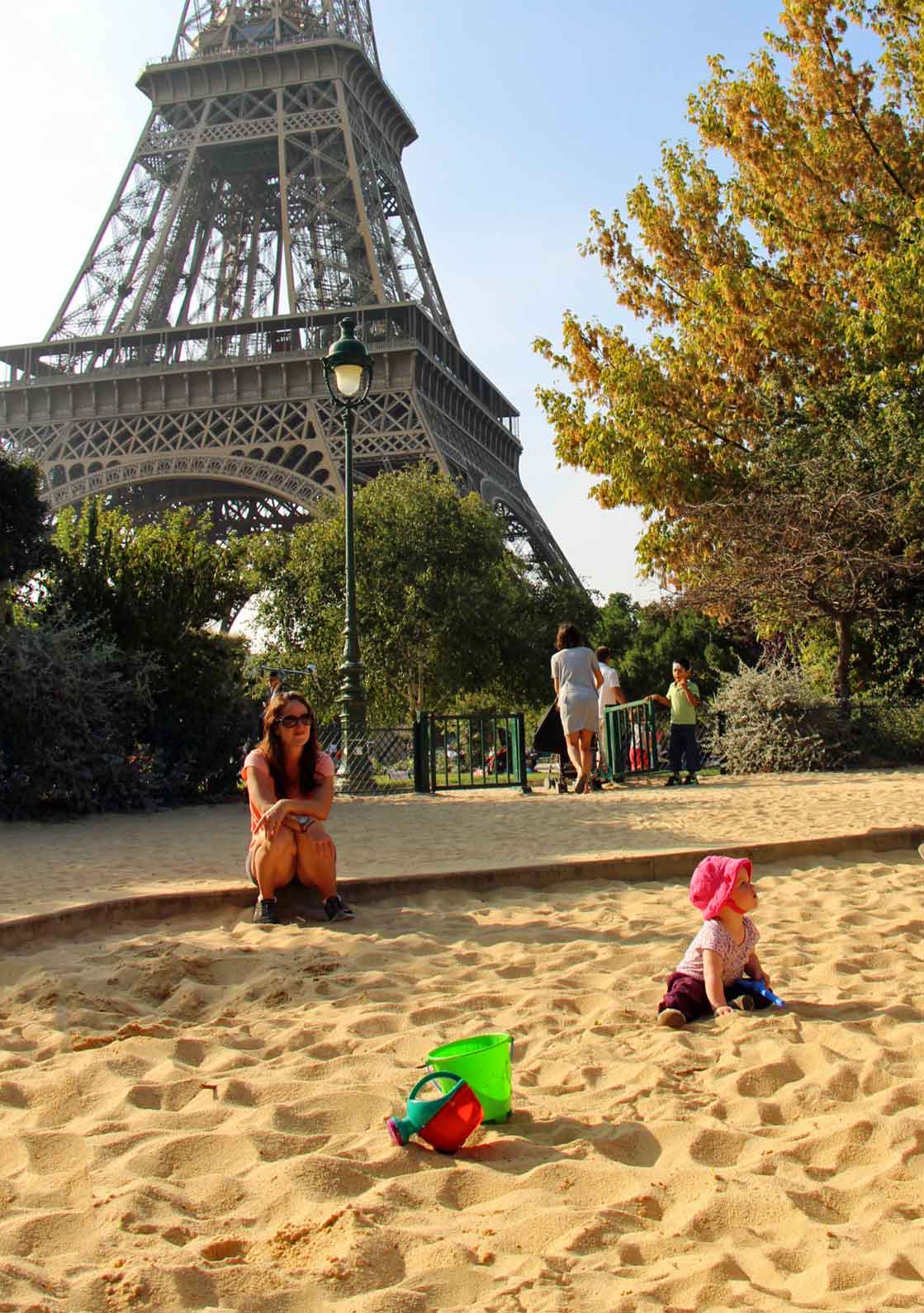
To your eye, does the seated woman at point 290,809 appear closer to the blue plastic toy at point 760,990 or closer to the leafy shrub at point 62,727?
the blue plastic toy at point 760,990

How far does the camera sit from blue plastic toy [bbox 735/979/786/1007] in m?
3.91

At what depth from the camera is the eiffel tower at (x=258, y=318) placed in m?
37.9

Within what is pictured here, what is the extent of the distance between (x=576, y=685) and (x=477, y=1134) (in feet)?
31.6

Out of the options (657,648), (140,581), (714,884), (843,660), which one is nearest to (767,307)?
(843,660)

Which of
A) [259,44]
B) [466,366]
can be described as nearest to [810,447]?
[466,366]

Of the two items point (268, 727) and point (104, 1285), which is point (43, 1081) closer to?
point (104, 1285)

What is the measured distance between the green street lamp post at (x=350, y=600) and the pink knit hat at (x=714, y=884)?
10.9 metres

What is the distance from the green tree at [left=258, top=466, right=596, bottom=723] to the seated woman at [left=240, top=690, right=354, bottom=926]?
2413 cm

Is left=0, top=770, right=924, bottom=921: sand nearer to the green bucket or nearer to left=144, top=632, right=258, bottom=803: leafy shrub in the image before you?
left=144, top=632, right=258, bottom=803: leafy shrub

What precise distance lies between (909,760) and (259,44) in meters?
41.7

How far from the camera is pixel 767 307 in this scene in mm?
16828

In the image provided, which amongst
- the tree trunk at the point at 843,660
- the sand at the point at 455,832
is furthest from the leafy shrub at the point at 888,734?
the sand at the point at 455,832

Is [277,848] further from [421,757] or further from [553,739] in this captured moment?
[421,757]

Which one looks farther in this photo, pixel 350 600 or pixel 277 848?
pixel 350 600
